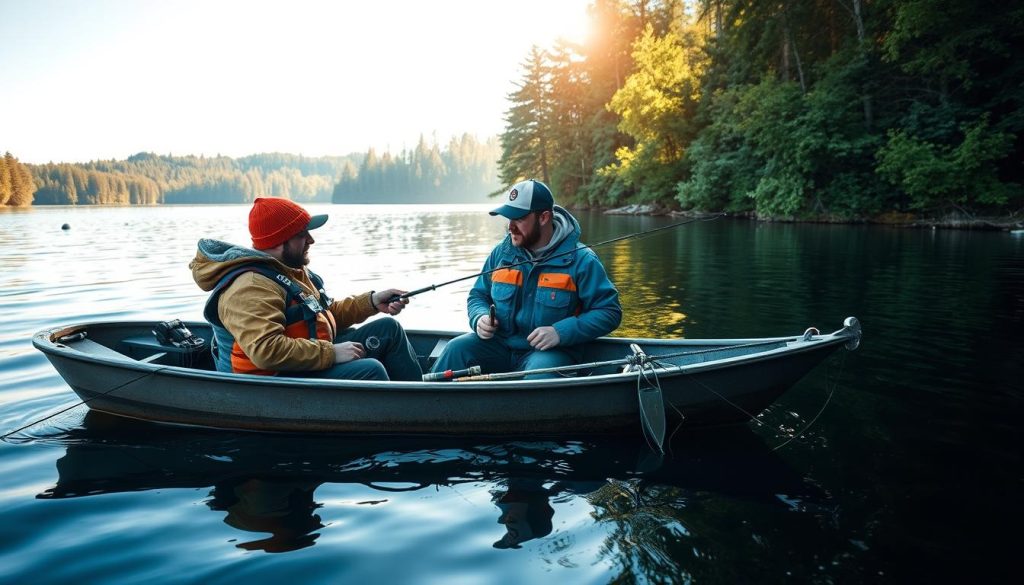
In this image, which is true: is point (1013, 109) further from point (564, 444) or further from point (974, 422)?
point (564, 444)

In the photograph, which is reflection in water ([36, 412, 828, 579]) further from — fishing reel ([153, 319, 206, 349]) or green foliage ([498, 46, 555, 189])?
green foliage ([498, 46, 555, 189])

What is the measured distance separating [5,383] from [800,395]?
7.91 m

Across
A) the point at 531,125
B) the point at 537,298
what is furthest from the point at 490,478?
the point at 531,125

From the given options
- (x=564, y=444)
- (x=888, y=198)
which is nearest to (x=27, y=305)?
(x=564, y=444)

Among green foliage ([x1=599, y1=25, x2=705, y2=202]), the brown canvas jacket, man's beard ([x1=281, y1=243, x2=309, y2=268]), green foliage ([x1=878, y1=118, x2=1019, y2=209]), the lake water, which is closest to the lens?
the lake water

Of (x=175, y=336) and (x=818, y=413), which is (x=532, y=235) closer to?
(x=818, y=413)

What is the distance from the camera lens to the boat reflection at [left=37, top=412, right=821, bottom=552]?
12.4ft

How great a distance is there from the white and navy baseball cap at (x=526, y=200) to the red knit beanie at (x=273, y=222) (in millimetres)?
1487

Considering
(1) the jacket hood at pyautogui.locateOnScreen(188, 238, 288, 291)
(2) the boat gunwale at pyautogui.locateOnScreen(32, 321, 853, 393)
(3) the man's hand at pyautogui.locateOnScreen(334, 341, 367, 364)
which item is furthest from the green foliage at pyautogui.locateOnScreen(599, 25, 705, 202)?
(1) the jacket hood at pyautogui.locateOnScreen(188, 238, 288, 291)

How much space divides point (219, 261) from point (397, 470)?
1909 mm

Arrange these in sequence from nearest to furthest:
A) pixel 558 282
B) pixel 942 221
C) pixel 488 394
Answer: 1. pixel 488 394
2. pixel 558 282
3. pixel 942 221

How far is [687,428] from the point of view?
4.80 m

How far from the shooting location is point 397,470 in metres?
4.36

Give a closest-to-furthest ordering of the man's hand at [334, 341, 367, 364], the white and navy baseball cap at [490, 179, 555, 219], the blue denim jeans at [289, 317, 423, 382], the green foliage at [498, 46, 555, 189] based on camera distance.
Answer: the man's hand at [334, 341, 367, 364] < the white and navy baseball cap at [490, 179, 555, 219] < the blue denim jeans at [289, 317, 423, 382] < the green foliage at [498, 46, 555, 189]
